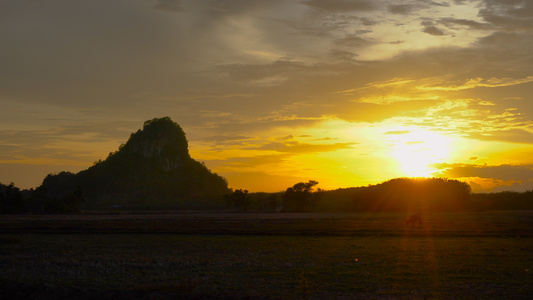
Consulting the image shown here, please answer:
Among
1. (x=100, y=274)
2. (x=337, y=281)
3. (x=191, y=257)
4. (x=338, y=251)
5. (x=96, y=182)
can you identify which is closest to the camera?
(x=337, y=281)

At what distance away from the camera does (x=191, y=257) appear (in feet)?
89.6

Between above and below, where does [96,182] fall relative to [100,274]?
above

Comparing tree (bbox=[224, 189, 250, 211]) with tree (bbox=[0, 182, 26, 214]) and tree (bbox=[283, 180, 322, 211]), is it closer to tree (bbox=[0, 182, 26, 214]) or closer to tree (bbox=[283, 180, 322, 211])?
tree (bbox=[283, 180, 322, 211])

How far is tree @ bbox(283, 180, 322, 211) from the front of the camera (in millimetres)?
139625

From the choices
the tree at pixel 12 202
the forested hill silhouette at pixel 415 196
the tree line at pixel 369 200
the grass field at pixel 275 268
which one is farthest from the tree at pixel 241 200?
the grass field at pixel 275 268

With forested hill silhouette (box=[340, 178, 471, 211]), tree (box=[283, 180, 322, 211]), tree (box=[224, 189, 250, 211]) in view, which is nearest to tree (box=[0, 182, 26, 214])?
tree (box=[224, 189, 250, 211])

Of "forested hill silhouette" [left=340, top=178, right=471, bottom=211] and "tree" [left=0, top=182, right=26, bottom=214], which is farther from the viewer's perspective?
"forested hill silhouette" [left=340, top=178, right=471, bottom=211]

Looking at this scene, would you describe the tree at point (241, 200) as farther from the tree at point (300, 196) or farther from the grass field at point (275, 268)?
the grass field at point (275, 268)

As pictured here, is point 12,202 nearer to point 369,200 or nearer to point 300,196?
point 300,196

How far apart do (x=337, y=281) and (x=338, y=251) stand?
34.2ft

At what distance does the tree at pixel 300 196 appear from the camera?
458 ft

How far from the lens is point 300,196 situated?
13925 centimetres

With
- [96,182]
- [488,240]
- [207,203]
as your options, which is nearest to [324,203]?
[207,203]

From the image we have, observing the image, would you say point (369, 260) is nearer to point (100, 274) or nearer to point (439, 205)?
point (100, 274)
